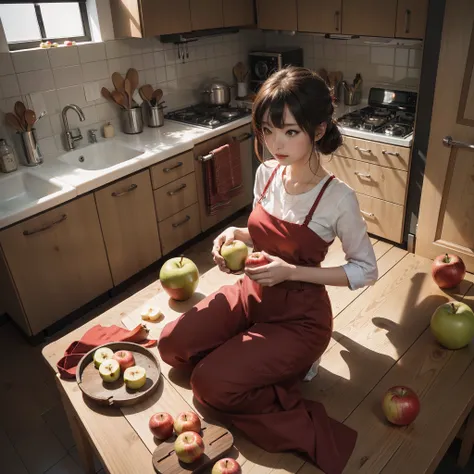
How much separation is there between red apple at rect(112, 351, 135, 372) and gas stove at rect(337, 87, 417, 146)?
1950 millimetres

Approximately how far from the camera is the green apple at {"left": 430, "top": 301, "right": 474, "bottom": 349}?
1764mm

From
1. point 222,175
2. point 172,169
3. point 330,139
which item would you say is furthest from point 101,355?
point 222,175

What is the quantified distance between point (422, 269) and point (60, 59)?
2344mm

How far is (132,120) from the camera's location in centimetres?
311

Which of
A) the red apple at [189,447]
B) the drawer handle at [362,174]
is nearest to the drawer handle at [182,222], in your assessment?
the drawer handle at [362,174]

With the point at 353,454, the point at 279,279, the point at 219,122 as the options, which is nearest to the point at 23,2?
the point at 219,122

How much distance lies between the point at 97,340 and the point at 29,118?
1450mm

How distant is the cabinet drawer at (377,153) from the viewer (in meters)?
2.77

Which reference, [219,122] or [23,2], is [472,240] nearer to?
[219,122]

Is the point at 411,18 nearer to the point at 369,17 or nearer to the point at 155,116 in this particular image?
the point at 369,17

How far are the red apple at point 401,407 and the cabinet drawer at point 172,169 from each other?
187cm

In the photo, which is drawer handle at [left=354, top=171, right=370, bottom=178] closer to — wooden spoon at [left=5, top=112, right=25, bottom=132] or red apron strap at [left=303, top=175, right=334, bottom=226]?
red apron strap at [left=303, top=175, right=334, bottom=226]

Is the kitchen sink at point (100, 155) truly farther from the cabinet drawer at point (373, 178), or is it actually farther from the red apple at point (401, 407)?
the red apple at point (401, 407)

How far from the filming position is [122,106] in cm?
310
